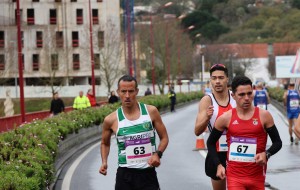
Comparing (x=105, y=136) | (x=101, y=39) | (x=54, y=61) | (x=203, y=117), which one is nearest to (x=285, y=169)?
(x=203, y=117)

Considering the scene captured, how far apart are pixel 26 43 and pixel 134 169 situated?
88.0m

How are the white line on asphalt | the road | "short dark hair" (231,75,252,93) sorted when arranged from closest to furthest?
"short dark hair" (231,75,252,93) → the road → the white line on asphalt

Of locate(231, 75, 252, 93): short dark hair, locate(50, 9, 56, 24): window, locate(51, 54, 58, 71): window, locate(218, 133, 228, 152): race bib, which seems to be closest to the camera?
locate(231, 75, 252, 93): short dark hair

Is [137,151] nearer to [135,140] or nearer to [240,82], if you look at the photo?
[135,140]

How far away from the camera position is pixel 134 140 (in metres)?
8.86

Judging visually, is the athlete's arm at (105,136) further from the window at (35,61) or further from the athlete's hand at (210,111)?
the window at (35,61)

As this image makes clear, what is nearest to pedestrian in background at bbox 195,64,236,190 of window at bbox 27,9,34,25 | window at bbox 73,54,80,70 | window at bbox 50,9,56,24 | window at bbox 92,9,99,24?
window at bbox 27,9,34,25

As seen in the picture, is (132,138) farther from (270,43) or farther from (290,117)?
(270,43)

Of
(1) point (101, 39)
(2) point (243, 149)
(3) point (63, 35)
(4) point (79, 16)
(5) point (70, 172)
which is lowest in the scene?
(5) point (70, 172)

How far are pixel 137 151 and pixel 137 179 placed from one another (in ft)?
0.93

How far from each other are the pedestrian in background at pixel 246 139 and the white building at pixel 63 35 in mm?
77762

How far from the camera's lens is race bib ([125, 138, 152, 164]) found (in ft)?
Result: 28.9

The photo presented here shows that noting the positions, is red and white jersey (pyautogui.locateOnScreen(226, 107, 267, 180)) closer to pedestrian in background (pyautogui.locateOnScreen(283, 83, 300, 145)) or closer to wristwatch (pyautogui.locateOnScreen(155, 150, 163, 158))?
wristwatch (pyautogui.locateOnScreen(155, 150, 163, 158))

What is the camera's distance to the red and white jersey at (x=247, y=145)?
8367 millimetres
